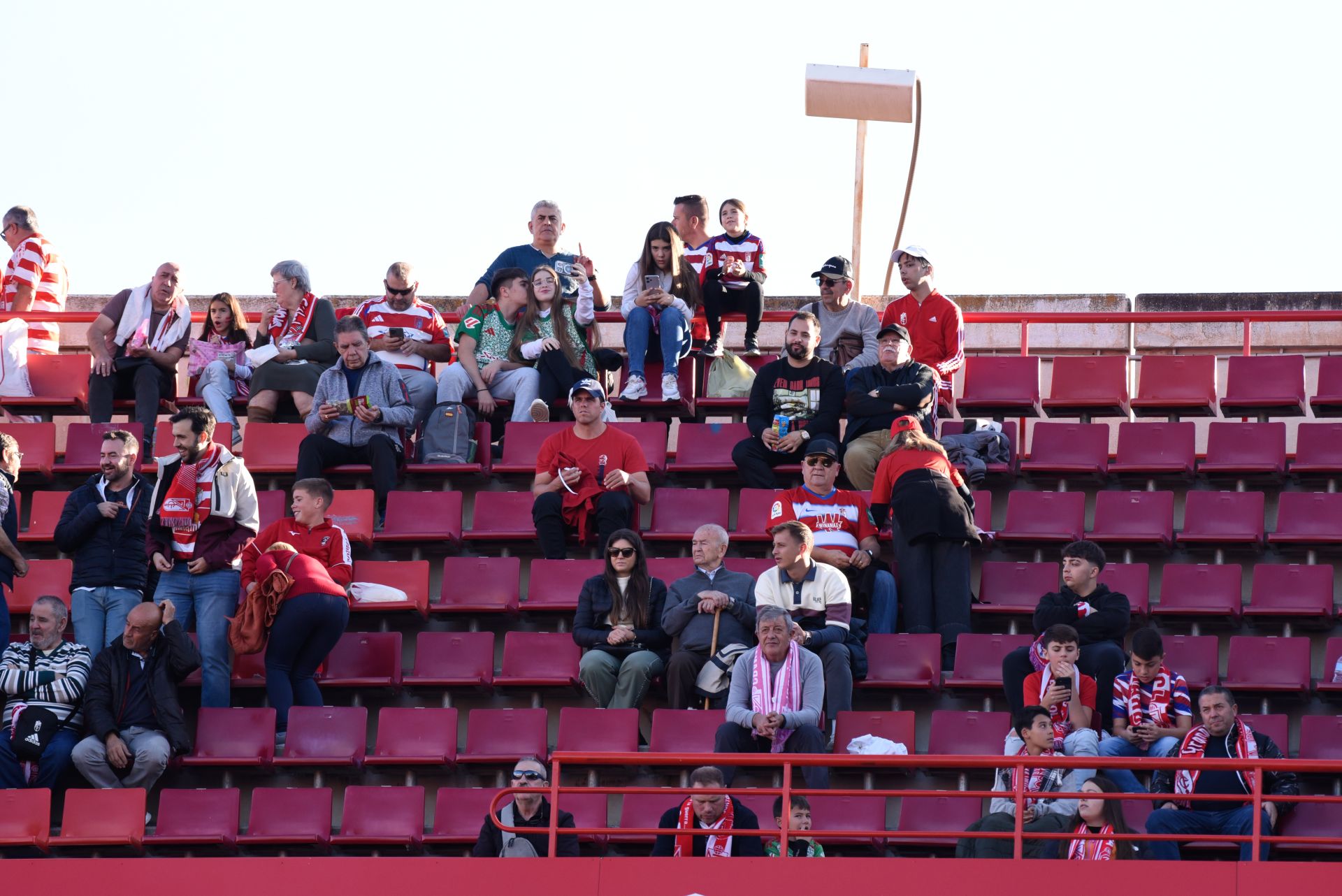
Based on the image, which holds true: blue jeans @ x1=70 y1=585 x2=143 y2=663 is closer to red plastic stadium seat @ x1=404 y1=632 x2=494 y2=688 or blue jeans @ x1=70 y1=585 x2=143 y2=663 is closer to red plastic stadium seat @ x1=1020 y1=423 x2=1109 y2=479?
red plastic stadium seat @ x1=404 y1=632 x2=494 y2=688

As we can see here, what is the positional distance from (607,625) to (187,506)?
2228 millimetres

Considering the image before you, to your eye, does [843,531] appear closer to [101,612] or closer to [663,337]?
[663,337]

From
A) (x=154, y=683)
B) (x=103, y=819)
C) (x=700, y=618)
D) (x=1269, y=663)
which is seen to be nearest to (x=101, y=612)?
(x=154, y=683)

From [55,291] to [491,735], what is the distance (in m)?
5.36

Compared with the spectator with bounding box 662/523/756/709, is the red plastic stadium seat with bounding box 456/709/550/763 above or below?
below

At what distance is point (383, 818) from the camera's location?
9.60 m

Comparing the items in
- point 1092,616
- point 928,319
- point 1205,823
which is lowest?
point 1205,823

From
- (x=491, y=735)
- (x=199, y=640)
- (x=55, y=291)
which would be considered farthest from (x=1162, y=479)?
(x=55, y=291)

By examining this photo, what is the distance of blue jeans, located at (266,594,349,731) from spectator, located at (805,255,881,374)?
3.69 m

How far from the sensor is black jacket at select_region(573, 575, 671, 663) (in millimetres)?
9938

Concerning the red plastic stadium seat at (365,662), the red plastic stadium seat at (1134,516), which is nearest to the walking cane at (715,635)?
the red plastic stadium seat at (365,662)

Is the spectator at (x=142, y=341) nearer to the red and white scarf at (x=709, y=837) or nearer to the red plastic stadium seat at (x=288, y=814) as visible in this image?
the red plastic stadium seat at (x=288, y=814)

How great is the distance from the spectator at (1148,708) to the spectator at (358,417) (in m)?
4.41

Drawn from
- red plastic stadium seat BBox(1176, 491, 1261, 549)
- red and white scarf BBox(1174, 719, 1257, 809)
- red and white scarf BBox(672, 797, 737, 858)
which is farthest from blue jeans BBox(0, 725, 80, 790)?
red plastic stadium seat BBox(1176, 491, 1261, 549)
